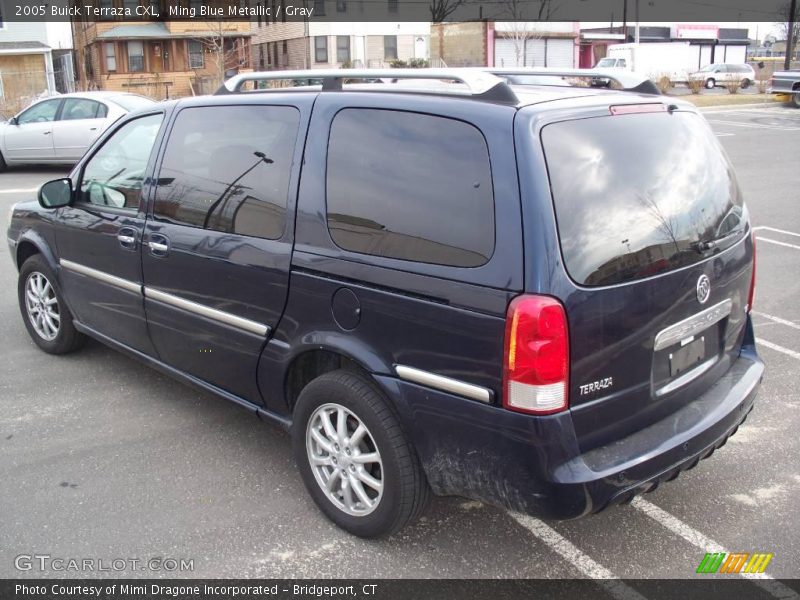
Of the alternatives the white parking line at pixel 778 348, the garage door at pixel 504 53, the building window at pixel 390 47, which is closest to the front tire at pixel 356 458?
the white parking line at pixel 778 348

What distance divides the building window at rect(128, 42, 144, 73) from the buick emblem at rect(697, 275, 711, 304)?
4481 centimetres

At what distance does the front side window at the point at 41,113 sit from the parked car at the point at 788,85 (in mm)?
27164

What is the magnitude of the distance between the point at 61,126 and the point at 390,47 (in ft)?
123

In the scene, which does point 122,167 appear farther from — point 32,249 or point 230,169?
point 32,249

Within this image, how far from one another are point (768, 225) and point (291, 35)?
47.9 metres

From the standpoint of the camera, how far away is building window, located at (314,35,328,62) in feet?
162

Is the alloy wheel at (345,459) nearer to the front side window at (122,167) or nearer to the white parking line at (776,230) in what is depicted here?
the front side window at (122,167)

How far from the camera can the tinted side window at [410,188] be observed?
290 centimetres

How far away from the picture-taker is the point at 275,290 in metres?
3.57

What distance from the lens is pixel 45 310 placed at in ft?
18.2

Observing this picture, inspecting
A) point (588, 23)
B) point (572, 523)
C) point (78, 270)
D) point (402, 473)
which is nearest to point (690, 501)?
point (572, 523)

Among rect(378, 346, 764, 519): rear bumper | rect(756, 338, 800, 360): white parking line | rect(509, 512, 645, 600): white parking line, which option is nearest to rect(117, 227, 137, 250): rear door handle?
rect(378, 346, 764, 519): rear bumper

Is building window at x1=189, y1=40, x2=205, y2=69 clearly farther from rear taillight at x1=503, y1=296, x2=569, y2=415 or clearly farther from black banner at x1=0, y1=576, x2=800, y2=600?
rear taillight at x1=503, y1=296, x2=569, y2=415

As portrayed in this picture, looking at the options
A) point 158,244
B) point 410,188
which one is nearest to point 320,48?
point 158,244
